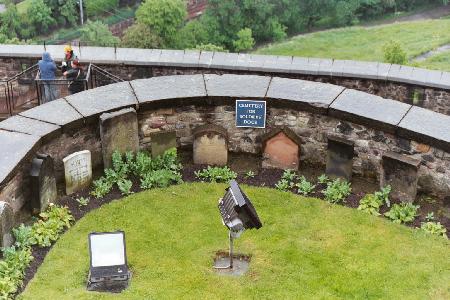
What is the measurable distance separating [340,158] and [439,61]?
46904 millimetres

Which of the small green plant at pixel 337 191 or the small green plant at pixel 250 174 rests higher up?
the small green plant at pixel 250 174

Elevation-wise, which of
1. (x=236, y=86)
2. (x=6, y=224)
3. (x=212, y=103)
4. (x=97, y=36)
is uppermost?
(x=236, y=86)

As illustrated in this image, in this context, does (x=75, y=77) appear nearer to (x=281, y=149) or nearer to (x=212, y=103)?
(x=212, y=103)

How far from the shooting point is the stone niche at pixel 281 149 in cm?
991

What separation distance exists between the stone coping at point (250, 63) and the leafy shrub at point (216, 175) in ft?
8.53

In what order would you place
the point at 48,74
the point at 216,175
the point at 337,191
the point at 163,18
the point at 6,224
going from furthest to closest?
the point at 163,18 → the point at 48,74 → the point at 216,175 → the point at 337,191 → the point at 6,224

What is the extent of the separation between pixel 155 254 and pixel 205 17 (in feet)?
219

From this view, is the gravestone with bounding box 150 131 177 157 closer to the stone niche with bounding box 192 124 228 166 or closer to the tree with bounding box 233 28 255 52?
the stone niche with bounding box 192 124 228 166

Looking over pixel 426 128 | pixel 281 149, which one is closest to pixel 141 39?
pixel 281 149

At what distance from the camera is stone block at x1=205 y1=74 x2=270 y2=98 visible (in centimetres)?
995

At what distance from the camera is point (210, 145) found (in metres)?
10.1

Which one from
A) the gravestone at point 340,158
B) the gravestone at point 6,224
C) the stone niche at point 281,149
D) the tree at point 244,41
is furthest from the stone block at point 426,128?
the tree at point 244,41

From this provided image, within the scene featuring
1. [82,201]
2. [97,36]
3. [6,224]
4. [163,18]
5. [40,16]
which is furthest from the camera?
[40,16]

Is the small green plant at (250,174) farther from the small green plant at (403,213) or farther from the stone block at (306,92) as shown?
the small green plant at (403,213)
